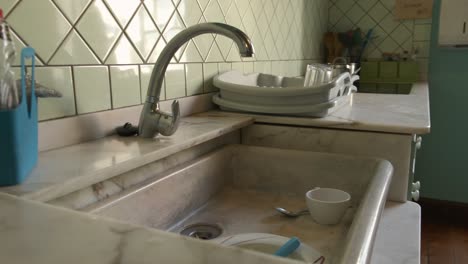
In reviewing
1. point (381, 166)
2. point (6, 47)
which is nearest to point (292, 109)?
point (381, 166)

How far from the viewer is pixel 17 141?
19.0 inches

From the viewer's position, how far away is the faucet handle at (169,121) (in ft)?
2.57

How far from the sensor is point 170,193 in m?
0.77

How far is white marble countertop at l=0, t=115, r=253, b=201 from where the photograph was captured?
1.66 feet

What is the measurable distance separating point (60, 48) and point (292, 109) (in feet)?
1.90

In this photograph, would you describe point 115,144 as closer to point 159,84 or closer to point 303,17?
point 159,84

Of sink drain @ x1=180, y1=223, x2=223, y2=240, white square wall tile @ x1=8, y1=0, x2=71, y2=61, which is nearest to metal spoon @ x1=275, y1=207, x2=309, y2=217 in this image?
sink drain @ x1=180, y1=223, x2=223, y2=240

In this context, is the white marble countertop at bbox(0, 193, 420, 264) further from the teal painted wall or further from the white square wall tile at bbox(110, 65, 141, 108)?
the teal painted wall

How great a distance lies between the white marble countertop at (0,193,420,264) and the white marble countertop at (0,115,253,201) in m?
0.07

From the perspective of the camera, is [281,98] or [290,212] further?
[281,98]

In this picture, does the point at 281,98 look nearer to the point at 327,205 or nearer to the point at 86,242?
the point at 327,205

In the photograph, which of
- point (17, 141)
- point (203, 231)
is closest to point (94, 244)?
point (17, 141)

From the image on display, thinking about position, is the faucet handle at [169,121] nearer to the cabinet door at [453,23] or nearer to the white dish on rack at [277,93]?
the white dish on rack at [277,93]

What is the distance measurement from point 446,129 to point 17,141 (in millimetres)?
2585
